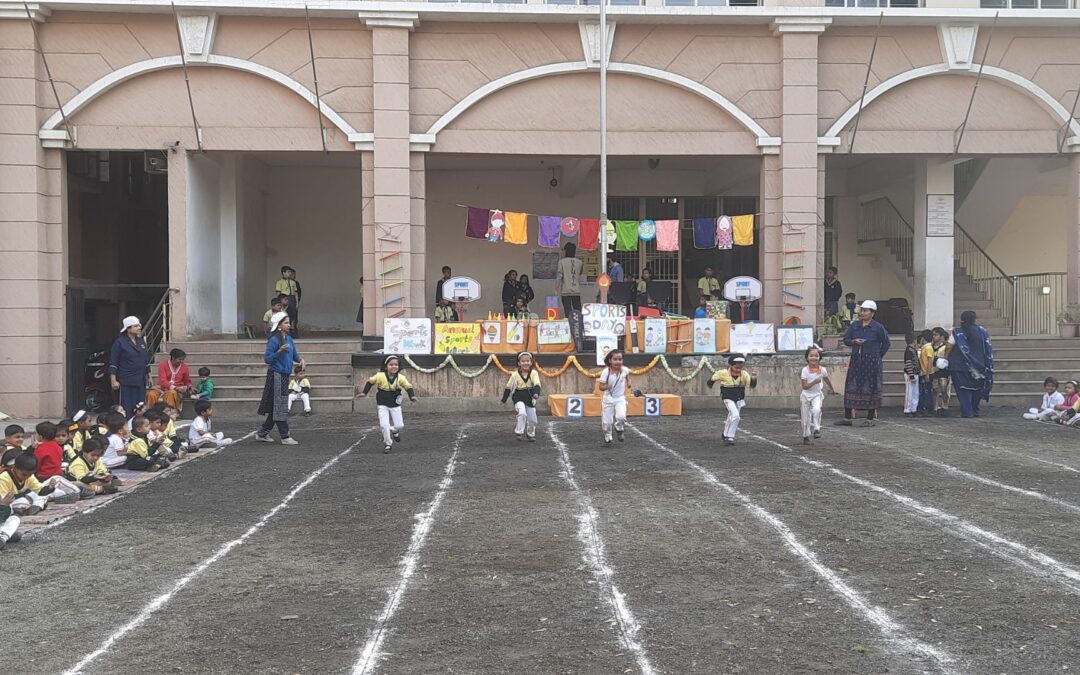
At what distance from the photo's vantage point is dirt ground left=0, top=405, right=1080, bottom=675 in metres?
5.22

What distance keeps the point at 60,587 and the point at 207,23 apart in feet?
49.6

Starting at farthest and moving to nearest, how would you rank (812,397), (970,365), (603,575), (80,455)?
1. (970,365)
2. (812,397)
3. (80,455)
4. (603,575)

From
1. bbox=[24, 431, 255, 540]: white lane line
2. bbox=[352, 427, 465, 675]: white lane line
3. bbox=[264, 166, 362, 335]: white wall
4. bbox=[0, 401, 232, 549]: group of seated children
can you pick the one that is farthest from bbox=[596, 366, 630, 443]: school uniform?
bbox=[264, 166, 362, 335]: white wall

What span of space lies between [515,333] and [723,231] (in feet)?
17.6

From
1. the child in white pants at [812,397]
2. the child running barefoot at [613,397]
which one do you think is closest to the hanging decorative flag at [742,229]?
the child in white pants at [812,397]

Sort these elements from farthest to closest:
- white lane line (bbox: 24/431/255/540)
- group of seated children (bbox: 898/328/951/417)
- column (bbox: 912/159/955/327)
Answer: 1. column (bbox: 912/159/955/327)
2. group of seated children (bbox: 898/328/951/417)
3. white lane line (bbox: 24/431/255/540)

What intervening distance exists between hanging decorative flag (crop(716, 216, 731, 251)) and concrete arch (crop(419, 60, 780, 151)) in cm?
174

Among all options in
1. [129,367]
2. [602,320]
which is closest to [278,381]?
[129,367]

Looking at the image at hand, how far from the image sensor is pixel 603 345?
712 inches

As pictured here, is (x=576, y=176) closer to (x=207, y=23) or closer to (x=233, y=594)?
(x=207, y=23)

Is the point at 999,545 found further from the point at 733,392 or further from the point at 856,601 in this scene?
the point at 733,392

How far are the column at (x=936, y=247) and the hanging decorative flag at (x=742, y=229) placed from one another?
4761 mm

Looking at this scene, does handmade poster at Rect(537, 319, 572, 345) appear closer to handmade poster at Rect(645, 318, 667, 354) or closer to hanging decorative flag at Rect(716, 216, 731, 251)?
handmade poster at Rect(645, 318, 667, 354)

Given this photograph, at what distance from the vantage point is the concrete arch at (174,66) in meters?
→ 18.9
